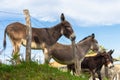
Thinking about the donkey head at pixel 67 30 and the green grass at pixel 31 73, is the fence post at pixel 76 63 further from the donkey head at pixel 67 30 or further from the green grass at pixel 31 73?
the green grass at pixel 31 73

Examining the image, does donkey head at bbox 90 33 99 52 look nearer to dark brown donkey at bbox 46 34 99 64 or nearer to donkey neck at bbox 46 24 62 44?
dark brown donkey at bbox 46 34 99 64

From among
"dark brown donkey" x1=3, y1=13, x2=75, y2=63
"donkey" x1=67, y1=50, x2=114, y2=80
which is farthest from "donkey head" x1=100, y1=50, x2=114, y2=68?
"dark brown donkey" x1=3, y1=13, x2=75, y2=63

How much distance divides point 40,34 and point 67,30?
1.46 meters

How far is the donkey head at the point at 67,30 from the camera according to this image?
801 inches

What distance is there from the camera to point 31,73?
15031 mm

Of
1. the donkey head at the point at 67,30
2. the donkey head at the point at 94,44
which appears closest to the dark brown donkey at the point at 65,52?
the donkey head at the point at 94,44

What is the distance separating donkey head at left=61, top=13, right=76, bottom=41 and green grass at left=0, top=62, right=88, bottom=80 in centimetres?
410

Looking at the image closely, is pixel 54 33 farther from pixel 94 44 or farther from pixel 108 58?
pixel 108 58

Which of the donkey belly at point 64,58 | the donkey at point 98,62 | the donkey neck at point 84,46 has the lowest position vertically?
the donkey at point 98,62

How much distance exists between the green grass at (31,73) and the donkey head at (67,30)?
4096 mm

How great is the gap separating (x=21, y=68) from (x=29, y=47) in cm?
217

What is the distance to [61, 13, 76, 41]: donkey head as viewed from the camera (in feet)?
66.7

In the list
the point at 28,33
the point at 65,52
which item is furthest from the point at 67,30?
the point at 28,33

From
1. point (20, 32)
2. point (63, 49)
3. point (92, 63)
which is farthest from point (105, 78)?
point (20, 32)
